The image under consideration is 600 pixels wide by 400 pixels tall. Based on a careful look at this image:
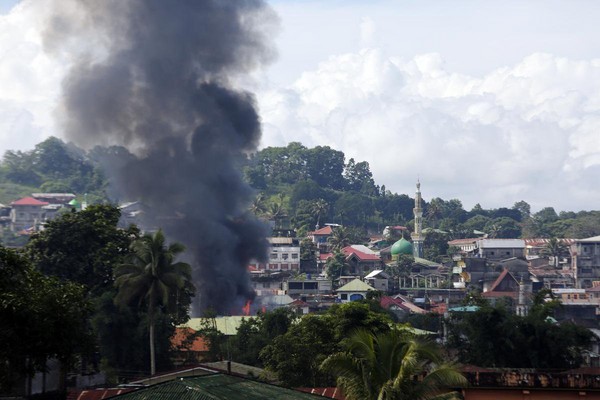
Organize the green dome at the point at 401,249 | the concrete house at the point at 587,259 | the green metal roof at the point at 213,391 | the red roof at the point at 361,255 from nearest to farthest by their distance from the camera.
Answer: the green metal roof at the point at 213,391 < the red roof at the point at 361,255 < the green dome at the point at 401,249 < the concrete house at the point at 587,259

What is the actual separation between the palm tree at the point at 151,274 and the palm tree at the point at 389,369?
1560 inches

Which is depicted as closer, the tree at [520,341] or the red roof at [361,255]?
the tree at [520,341]

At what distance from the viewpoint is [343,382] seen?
29.8 m

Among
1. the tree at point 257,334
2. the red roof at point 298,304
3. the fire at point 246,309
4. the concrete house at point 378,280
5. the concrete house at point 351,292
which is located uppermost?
the concrete house at point 378,280

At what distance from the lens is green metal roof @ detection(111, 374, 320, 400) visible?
98.9 feet

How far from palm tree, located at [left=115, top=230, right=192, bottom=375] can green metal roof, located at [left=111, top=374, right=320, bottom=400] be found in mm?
33569

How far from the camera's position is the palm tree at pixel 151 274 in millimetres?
68625

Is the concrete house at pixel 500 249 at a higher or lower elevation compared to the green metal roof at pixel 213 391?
higher

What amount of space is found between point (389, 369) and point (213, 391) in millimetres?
4664

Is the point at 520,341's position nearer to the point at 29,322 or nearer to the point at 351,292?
the point at 29,322

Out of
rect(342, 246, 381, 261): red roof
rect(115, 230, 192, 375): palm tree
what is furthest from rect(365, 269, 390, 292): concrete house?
rect(115, 230, 192, 375): palm tree

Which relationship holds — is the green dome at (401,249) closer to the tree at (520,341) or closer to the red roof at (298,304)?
the red roof at (298,304)

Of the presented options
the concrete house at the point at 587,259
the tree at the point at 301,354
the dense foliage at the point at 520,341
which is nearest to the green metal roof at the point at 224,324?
the dense foliage at the point at 520,341

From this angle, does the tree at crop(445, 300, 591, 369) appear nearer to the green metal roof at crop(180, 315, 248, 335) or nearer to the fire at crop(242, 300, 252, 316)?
the green metal roof at crop(180, 315, 248, 335)
